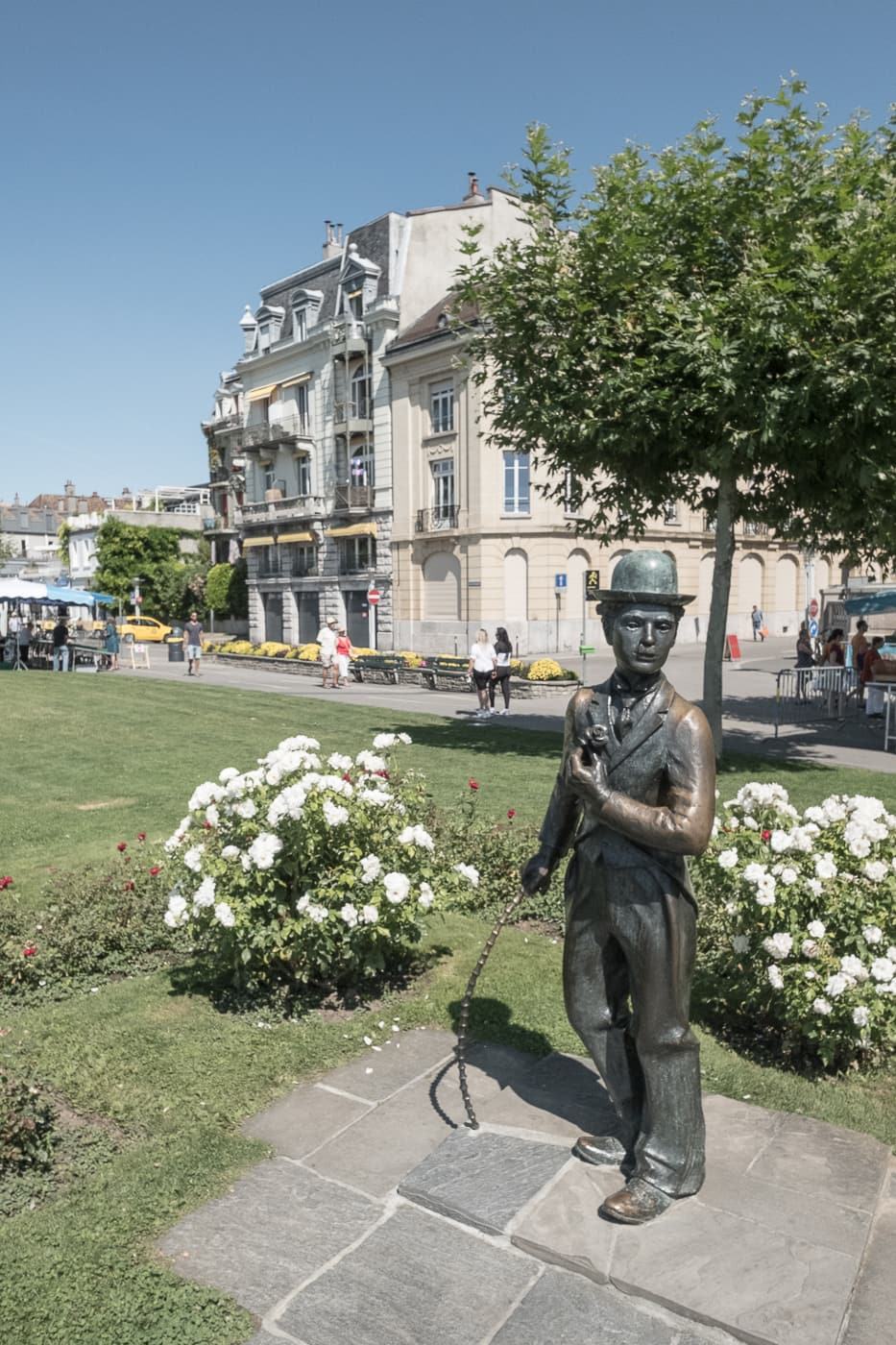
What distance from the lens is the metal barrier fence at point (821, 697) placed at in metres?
18.0

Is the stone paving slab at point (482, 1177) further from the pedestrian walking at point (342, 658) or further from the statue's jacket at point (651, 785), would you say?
the pedestrian walking at point (342, 658)

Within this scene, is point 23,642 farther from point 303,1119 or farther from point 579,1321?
point 579,1321

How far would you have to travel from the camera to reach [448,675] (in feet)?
75.9

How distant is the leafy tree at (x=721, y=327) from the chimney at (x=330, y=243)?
116 ft

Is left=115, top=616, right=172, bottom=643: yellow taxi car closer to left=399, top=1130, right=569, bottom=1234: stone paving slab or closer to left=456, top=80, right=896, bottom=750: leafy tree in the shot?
left=456, top=80, right=896, bottom=750: leafy tree

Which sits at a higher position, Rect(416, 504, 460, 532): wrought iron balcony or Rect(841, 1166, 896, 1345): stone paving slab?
Rect(416, 504, 460, 532): wrought iron balcony

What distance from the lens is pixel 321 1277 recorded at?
3227mm

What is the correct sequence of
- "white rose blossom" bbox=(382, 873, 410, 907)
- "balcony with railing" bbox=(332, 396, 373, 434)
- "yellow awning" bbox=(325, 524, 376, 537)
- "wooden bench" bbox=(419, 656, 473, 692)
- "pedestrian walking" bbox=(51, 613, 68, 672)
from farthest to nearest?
"balcony with railing" bbox=(332, 396, 373, 434) → "yellow awning" bbox=(325, 524, 376, 537) → "pedestrian walking" bbox=(51, 613, 68, 672) → "wooden bench" bbox=(419, 656, 473, 692) → "white rose blossom" bbox=(382, 873, 410, 907)

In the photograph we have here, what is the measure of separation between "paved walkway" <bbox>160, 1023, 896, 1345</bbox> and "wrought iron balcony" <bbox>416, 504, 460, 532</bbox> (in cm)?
3144

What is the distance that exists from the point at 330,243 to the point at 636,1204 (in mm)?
47112

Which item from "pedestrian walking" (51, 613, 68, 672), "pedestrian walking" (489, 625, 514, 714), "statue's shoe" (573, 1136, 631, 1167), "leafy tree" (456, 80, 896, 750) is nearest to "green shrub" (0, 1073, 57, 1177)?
"statue's shoe" (573, 1136, 631, 1167)

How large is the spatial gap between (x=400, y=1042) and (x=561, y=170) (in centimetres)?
1041

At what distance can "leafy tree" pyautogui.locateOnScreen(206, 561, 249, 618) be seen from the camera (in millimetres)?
52094

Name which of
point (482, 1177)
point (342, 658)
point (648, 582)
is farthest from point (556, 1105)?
point (342, 658)
